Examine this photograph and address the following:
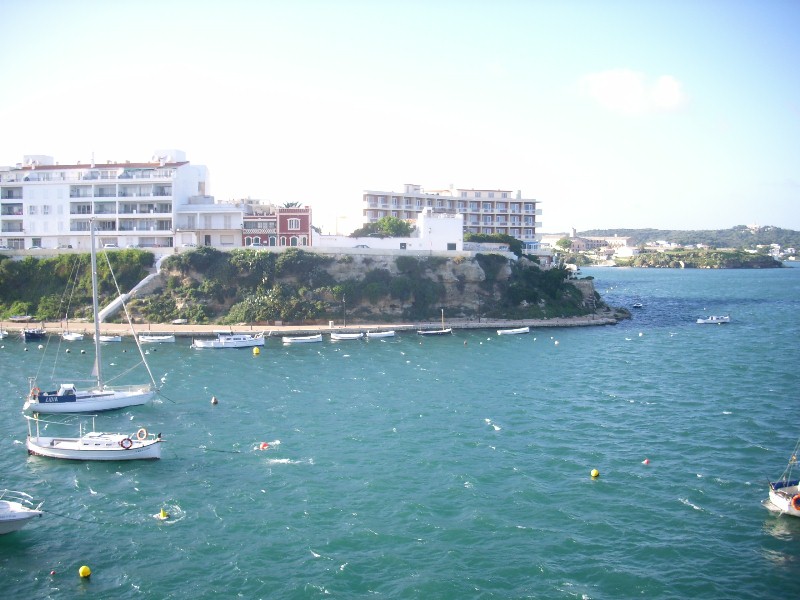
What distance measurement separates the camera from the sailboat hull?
44.5 metres

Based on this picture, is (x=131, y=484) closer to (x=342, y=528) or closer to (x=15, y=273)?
(x=342, y=528)

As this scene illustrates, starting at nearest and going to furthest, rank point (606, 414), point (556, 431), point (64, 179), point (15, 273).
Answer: point (556, 431)
point (606, 414)
point (15, 273)
point (64, 179)

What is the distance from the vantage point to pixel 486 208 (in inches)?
4850

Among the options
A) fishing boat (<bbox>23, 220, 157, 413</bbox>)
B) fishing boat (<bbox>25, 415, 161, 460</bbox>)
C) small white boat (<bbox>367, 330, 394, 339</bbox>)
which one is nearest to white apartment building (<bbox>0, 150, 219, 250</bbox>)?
small white boat (<bbox>367, 330, 394, 339</bbox>)

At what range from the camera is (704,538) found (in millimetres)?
27828

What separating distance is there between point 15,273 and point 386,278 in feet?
152

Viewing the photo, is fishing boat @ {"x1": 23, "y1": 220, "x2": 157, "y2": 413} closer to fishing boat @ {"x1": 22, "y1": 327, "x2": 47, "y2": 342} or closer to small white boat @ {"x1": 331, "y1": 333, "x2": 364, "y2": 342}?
Answer: fishing boat @ {"x1": 22, "y1": 327, "x2": 47, "y2": 342}

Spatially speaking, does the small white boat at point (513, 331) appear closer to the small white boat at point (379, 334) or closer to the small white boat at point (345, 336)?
the small white boat at point (379, 334)

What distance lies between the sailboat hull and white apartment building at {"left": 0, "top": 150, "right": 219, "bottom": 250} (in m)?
Answer: 49.4

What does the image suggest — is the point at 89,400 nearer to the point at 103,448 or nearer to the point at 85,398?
the point at 85,398

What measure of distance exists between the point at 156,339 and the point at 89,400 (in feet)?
85.1

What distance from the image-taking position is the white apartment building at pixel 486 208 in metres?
119

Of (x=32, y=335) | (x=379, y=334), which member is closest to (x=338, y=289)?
(x=379, y=334)

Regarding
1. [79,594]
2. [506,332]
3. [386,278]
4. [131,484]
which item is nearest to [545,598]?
[79,594]
